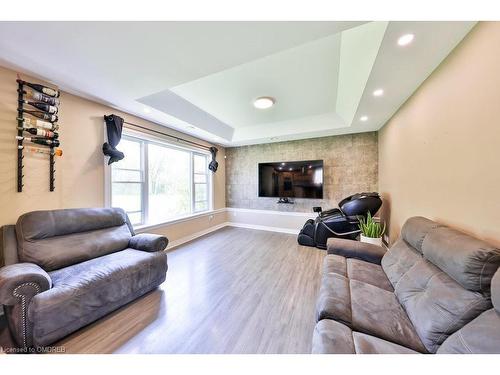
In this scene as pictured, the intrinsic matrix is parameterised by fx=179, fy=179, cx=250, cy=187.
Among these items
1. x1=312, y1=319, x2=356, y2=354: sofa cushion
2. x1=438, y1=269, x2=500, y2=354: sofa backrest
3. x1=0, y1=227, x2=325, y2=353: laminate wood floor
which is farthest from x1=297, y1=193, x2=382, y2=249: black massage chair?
x1=312, y1=319, x2=356, y2=354: sofa cushion

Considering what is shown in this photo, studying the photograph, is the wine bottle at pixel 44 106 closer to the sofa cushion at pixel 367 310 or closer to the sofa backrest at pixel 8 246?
the sofa backrest at pixel 8 246

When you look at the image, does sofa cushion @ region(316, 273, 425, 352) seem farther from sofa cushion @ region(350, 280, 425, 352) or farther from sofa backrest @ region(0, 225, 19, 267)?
sofa backrest @ region(0, 225, 19, 267)

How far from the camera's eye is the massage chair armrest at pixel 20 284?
126 cm

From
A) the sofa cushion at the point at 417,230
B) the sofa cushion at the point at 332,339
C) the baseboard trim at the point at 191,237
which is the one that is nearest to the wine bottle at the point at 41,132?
the baseboard trim at the point at 191,237

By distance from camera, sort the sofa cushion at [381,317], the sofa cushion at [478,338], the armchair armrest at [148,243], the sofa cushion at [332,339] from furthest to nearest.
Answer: the armchair armrest at [148,243] < the sofa cushion at [381,317] < the sofa cushion at [332,339] < the sofa cushion at [478,338]

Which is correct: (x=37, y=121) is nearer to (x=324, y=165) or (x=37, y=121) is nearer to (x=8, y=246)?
(x=8, y=246)

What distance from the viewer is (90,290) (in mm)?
1545

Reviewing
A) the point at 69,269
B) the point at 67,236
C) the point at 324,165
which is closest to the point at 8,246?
the point at 67,236

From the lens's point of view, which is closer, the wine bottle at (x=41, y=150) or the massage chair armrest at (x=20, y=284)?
the massage chair armrest at (x=20, y=284)

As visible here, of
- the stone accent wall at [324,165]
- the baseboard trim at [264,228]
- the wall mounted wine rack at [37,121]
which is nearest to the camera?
the wall mounted wine rack at [37,121]

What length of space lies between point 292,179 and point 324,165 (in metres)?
0.82

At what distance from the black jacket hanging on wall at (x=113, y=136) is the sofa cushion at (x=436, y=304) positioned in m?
3.61

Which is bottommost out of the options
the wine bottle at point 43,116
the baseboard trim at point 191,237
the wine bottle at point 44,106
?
the baseboard trim at point 191,237

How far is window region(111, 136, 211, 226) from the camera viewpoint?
3.05 metres
